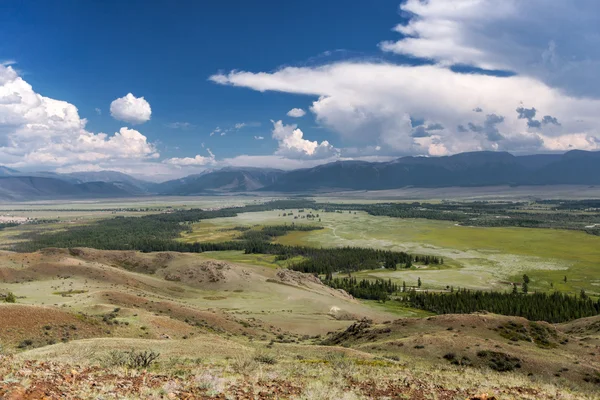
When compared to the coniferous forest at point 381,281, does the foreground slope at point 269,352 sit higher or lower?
higher

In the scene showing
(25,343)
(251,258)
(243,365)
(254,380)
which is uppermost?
(254,380)

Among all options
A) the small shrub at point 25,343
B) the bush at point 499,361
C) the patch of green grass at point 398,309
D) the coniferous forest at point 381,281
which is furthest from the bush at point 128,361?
the coniferous forest at point 381,281

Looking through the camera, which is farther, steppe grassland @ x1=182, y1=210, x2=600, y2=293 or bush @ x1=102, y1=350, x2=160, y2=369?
steppe grassland @ x1=182, y1=210, x2=600, y2=293

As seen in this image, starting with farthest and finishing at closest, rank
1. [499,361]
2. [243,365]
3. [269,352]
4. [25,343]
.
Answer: [269,352]
[499,361]
[25,343]
[243,365]

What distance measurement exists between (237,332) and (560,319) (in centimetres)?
7053

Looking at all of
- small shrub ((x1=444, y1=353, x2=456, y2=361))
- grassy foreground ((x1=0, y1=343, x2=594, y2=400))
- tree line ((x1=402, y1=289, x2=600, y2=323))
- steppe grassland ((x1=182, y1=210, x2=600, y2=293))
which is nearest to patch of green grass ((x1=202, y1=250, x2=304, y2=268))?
steppe grassland ((x1=182, y1=210, x2=600, y2=293))

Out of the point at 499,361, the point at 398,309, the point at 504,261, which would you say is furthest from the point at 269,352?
the point at 504,261

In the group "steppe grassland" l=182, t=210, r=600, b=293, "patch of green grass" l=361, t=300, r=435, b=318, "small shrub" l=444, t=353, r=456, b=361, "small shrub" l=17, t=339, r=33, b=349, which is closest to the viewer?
"small shrub" l=17, t=339, r=33, b=349

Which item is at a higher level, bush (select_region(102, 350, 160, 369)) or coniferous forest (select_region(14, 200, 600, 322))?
bush (select_region(102, 350, 160, 369))

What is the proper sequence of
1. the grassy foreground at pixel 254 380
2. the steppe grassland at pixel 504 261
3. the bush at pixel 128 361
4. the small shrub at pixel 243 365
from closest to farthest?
1. the grassy foreground at pixel 254 380
2. the bush at pixel 128 361
3. the small shrub at pixel 243 365
4. the steppe grassland at pixel 504 261

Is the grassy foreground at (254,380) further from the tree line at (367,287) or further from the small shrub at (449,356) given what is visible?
the tree line at (367,287)

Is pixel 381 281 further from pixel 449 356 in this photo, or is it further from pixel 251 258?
pixel 449 356

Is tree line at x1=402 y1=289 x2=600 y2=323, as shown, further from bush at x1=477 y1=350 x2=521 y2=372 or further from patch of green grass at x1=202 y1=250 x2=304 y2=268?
patch of green grass at x1=202 y1=250 x2=304 y2=268

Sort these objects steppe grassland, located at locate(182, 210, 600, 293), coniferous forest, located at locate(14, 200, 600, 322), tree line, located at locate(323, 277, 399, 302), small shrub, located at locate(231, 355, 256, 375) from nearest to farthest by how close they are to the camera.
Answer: small shrub, located at locate(231, 355, 256, 375), coniferous forest, located at locate(14, 200, 600, 322), tree line, located at locate(323, 277, 399, 302), steppe grassland, located at locate(182, 210, 600, 293)
